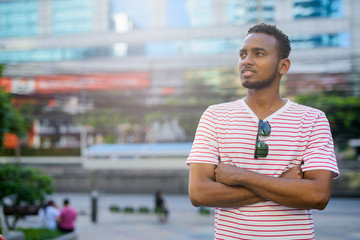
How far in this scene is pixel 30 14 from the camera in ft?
137

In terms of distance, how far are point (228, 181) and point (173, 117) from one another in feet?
89.7

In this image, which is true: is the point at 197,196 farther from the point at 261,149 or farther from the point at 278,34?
the point at 278,34

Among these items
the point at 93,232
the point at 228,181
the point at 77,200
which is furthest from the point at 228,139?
the point at 77,200

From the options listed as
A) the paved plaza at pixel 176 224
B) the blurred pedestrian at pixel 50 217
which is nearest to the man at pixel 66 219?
the blurred pedestrian at pixel 50 217

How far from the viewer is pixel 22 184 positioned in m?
9.47

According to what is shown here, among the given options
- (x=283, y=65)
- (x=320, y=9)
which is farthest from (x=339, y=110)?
(x=283, y=65)

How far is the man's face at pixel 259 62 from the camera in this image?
205 centimetres

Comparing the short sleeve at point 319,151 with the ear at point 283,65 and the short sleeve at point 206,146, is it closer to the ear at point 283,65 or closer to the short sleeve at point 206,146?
the ear at point 283,65

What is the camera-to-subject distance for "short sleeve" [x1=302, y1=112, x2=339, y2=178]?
195 centimetres

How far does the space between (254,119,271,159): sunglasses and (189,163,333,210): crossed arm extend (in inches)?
3.5

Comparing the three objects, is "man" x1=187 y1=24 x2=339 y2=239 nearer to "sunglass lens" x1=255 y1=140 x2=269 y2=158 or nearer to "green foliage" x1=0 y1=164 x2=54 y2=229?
"sunglass lens" x1=255 y1=140 x2=269 y2=158

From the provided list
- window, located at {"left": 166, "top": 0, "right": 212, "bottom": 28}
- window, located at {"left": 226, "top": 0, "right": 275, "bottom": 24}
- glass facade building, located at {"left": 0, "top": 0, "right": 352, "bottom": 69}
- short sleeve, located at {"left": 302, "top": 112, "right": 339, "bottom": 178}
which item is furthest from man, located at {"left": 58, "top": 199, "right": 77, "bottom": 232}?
window, located at {"left": 166, "top": 0, "right": 212, "bottom": 28}

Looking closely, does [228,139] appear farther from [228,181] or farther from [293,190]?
[293,190]

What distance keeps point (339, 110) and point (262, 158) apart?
19.6 meters
